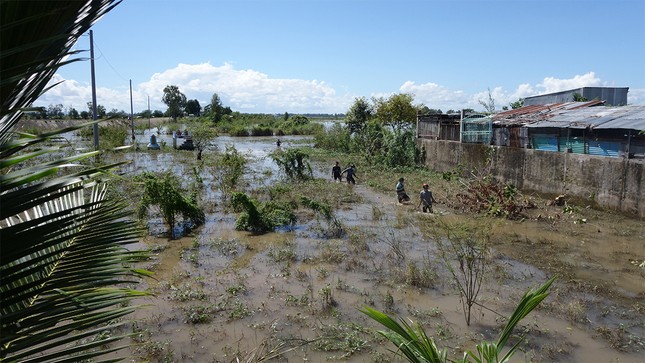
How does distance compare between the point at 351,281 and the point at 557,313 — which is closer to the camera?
the point at 557,313

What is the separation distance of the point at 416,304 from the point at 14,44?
681 cm

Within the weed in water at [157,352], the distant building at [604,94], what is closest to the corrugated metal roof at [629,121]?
the distant building at [604,94]

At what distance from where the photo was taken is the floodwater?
5.86 meters

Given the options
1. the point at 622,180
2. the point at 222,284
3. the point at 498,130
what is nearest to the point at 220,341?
the point at 222,284

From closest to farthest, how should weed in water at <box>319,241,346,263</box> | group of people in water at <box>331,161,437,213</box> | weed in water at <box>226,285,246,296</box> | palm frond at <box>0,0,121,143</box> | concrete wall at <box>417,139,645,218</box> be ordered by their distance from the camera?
palm frond at <box>0,0,121,143</box>, weed in water at <box>226,285,246,296</box>, weed in water at <box>319,241,346,263</box>, concrete wall at <box>417,139,645,218</box>, group of people in water at <box>331,161,437,213</box>

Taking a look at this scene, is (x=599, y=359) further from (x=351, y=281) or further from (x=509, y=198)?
(x=509, y=198)

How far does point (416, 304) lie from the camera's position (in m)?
7.22

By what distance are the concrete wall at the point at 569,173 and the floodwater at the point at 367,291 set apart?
93 cm

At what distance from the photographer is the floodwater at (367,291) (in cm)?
586

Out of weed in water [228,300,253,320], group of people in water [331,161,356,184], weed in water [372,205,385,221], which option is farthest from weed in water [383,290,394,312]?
group of people in water [331,161,356,184]

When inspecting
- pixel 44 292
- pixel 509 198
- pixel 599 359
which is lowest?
pixel 599 359

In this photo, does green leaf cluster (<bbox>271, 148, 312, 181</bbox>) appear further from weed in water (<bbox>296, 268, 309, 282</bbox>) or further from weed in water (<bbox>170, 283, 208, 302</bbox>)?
weed in water (<bbox>170, 283, 208, 302</bbox>)

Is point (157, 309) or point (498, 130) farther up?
point (498, 130)

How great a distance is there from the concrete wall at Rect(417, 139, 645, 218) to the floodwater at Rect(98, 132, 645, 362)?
3.05 feet
